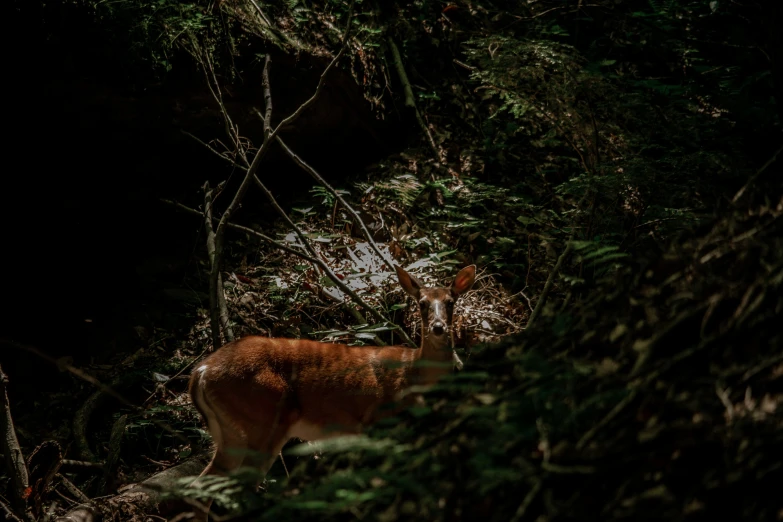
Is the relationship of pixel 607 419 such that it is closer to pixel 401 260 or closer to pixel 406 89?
pixel 401 260

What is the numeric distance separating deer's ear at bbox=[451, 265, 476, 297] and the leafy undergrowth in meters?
3.06

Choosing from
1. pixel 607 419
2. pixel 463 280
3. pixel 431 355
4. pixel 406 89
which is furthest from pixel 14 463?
pixel 406 89

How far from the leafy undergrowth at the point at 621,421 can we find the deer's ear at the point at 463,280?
121 inches

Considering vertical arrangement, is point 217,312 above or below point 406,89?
below

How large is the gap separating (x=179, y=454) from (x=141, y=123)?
3735mm

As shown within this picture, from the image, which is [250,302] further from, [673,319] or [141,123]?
[673,319]

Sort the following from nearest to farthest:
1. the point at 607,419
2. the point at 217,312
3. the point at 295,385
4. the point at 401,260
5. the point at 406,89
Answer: the point at 607,419 < the point at 295,385 < the point at 217,312 < the point at 401,260 < the point at 406,89

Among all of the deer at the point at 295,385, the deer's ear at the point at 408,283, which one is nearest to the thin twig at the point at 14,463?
the deer at the point at 295,385

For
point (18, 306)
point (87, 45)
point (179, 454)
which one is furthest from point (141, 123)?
point (179, 454)

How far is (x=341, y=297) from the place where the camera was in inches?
→ 247

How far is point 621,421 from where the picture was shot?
158 centimetres

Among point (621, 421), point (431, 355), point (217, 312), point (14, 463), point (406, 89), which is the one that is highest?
point (406, 89)

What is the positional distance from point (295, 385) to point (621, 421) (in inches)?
132

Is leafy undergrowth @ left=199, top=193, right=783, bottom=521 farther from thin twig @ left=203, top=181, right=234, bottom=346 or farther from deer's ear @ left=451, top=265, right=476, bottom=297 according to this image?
thin twig @ left=203, top=181, right=234, bottom=346
